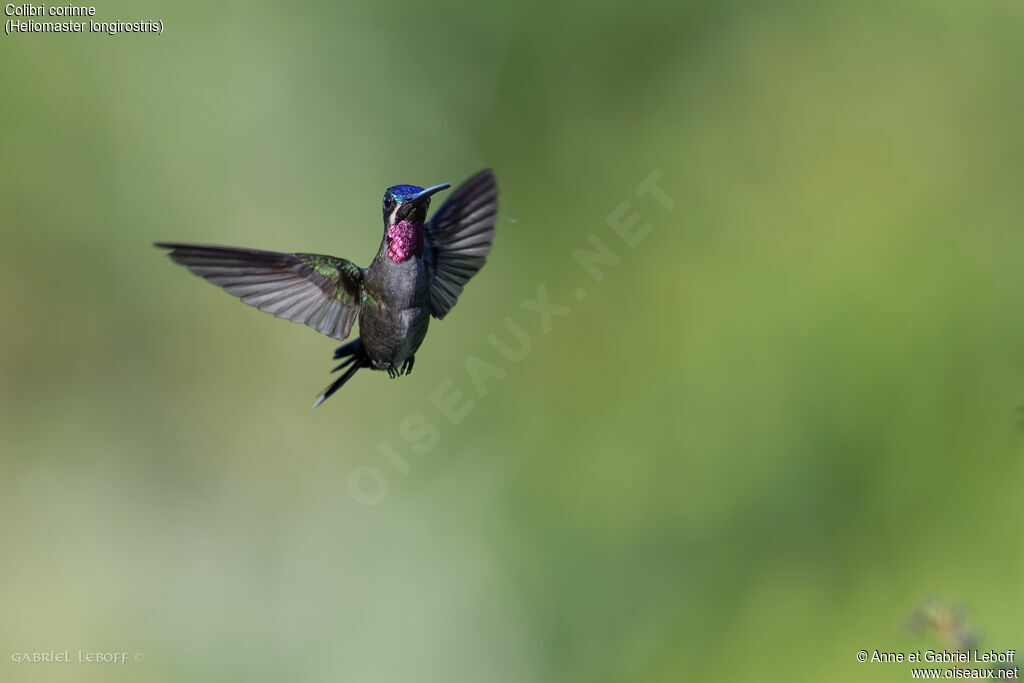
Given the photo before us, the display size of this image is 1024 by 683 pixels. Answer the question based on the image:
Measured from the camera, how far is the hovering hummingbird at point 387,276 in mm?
1468

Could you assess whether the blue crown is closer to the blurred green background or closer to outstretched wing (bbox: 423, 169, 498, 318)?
outstretched wing (bbox: 423, 169, 498, 318)

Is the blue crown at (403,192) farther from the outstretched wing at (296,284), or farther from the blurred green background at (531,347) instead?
the blurred green background at (531,347)

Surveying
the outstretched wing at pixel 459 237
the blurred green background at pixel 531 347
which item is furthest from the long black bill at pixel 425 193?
the blurred green background at pixel 531 347

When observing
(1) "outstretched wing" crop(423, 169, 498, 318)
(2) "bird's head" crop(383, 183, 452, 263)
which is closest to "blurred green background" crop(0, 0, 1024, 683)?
(1) "outstretched wing" crop(423, 169, 498, 318)

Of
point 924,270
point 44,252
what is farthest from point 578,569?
point 44,252

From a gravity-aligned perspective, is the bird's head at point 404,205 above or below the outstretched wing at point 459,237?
above

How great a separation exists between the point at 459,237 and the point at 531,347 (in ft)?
9.80

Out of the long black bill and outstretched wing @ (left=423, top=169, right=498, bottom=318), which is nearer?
the long black bill

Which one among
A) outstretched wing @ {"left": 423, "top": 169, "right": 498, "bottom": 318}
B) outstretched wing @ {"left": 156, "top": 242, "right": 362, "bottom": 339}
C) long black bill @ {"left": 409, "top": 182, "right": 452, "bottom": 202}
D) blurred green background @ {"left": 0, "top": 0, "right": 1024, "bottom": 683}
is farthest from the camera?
blurred green background @ {"left": 0, "top": 0, "right": 1024, "bottom": 683}

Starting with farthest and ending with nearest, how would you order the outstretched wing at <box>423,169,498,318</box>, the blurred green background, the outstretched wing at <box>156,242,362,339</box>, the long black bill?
1. the blurred green background
2. the outstretched wing at <box>423,169,498,318</box>
3. the outstretched wing at <box>156,242,362,339</box>
4. the long black bill

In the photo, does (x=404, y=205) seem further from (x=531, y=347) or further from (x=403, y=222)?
(x=531, y=347)

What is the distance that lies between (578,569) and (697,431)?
0.84 metres

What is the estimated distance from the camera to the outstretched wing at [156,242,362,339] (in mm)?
1438

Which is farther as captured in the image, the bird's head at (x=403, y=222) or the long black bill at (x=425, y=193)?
the bird's head at (x=403, y=222)
